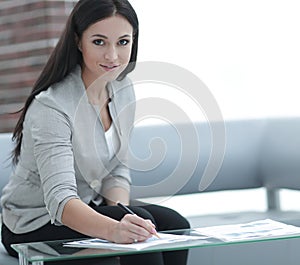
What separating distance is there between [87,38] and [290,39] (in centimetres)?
169

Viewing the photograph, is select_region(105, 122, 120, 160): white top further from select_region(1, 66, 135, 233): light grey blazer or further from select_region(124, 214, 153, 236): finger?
select_region(124, 214, 153, 236): finger

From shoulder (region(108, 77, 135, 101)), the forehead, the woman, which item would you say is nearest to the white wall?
shoulder (region(108, 77, 135, 101))

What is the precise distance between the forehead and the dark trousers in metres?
0.44

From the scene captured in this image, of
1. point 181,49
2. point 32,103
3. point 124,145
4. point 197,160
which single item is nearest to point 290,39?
point 181,49

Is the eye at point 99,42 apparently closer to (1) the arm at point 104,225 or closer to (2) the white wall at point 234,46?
(1) the arm at point 104,225

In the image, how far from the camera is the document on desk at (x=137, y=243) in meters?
1.55

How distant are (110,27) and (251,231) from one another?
0.61 m

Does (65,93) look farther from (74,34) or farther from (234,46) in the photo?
(234,46)

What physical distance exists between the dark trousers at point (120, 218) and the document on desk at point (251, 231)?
0.15 meters

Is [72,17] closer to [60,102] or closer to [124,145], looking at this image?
[60,102]

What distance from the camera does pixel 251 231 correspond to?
1.70m

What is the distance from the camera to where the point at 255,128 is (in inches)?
117

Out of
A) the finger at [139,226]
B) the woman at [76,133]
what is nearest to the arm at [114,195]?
the woman at [76,133]

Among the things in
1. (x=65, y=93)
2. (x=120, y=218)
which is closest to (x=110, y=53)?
(x=65, y=93)
